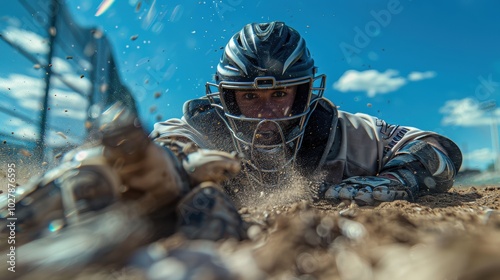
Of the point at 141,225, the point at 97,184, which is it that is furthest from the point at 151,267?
the point at 97,184

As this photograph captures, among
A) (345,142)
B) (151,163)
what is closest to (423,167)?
(345,142)

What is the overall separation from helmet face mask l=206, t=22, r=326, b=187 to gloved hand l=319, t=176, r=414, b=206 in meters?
0.42

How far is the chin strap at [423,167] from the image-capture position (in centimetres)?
365

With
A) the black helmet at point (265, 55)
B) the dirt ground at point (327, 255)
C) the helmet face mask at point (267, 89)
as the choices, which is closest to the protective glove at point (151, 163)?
the dirt ground at point (327, 255)

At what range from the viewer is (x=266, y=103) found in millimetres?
3609

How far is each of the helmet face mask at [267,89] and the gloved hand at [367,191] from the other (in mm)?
423

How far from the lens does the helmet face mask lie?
11.5ft

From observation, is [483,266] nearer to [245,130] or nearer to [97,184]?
[97,184]

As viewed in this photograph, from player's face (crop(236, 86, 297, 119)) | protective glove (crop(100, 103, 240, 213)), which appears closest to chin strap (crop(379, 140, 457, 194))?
player's face (crop(236, 86, 297, 119))

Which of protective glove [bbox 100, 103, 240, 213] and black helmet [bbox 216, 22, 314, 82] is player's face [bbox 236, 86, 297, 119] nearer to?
black helmet [bbox 216, 22, 314, 82]

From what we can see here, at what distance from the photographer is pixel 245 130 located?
3615 mm

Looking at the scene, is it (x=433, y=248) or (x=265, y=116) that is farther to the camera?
(x=265, y=116)

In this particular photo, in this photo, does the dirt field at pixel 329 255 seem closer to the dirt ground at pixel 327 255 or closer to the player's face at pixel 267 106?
the dirt ground at pixel 327 255

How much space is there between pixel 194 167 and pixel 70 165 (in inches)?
16.5
